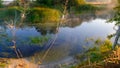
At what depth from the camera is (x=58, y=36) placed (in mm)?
18375

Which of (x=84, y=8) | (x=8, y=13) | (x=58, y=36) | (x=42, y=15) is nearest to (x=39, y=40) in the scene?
(x=58, y=36)

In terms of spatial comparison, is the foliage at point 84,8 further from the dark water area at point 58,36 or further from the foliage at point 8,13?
the foliage at point 8,13

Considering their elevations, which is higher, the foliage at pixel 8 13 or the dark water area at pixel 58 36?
the foliage at pixel 8 13

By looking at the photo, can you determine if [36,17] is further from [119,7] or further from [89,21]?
[119,7]

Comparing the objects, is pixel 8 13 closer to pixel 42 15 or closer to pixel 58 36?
pixel 42 15

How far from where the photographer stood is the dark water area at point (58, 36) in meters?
14.5

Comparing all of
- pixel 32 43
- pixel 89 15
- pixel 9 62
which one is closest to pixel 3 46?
pixel 32 43

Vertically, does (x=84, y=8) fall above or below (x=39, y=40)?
above

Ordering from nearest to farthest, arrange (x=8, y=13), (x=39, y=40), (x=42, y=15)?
(x=39, y=40) → (x=42, y=15) → (x=8, y=13)

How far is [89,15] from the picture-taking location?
90.0 ft

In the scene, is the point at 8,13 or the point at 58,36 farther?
the point at 8,13

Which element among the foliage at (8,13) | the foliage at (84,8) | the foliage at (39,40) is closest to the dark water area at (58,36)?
the foliage at (39,40)

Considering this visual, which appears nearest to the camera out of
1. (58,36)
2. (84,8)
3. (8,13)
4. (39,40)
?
(39,40)

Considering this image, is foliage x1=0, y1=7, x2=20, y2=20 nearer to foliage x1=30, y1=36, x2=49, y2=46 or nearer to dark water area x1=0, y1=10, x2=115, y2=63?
dark water area x1=0, y1=10, x2=115, y2=63
